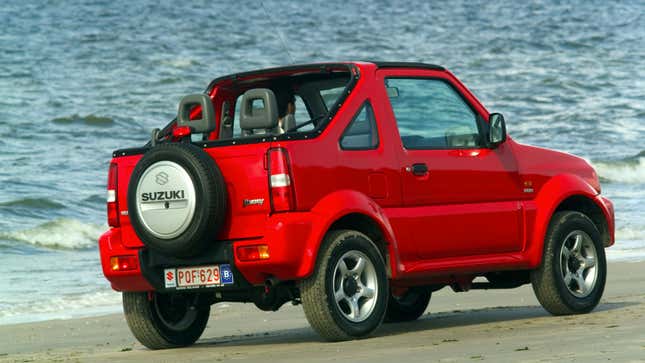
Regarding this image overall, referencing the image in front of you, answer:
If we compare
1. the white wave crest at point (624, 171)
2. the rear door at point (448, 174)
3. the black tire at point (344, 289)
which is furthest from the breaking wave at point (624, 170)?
the black tire at point (344, 289)

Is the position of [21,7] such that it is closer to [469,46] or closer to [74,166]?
[469,46]

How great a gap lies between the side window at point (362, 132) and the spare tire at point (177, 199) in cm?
86

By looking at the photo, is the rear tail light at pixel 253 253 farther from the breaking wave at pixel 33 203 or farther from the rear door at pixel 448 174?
the breaking wave at pixel 33 203

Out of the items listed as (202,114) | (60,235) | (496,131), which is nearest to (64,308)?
(202,114)

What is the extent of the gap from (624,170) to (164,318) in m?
19.2

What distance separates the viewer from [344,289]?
853 centimetres

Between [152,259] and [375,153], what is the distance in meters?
1.48

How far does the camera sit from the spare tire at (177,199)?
816 centimetres

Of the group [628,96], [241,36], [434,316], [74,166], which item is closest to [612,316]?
[434,316]

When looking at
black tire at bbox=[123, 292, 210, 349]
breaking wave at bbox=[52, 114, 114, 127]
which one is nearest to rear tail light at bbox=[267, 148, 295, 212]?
black tire at bbox=[123, 292, 210, 349]

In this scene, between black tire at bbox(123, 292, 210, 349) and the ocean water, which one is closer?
black tire at bbox(123, 292, 210, 349)

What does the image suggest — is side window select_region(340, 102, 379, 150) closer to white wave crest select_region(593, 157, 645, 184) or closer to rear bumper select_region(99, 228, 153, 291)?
rear bumper select_region(99, 228, 153, 291)

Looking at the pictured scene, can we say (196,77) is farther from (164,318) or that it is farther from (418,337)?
(418,337)

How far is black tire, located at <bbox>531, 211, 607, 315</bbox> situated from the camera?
31.7ft
